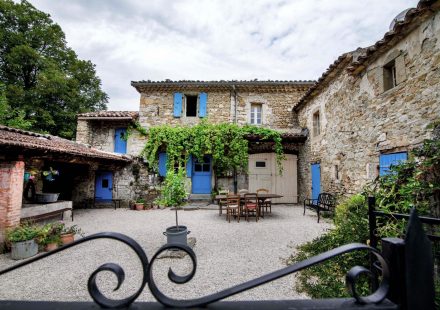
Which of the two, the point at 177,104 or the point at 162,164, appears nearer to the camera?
the point at 162,164

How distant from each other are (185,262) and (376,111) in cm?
579

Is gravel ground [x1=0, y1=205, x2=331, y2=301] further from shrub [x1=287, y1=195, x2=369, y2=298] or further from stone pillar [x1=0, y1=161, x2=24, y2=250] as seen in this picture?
stone pillar [x1=0, y1=161, x2=24, y2=250]

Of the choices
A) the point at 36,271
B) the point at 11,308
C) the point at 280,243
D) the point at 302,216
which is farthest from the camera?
the point at 302,216

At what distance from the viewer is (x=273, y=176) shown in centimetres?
1104

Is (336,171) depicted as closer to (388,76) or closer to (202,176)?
(388,76)

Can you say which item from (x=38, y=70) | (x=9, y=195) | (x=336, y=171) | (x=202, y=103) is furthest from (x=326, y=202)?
(x=38, y=70)

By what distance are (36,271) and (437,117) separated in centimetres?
753

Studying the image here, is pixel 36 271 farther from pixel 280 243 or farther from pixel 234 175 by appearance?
pixel 234 175

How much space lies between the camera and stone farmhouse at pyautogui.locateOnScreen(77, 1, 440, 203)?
444 cm

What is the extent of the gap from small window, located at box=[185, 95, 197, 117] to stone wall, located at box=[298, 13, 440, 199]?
6133 millimetres

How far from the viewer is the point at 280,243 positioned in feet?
16.4

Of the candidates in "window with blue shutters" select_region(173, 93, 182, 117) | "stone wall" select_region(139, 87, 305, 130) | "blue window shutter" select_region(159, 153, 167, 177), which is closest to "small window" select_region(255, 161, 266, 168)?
"stone wall" select_region(139, 87, 305, 130)

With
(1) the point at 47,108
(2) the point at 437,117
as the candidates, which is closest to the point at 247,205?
(2) the point at 437,117

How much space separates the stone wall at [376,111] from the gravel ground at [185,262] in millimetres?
2072
